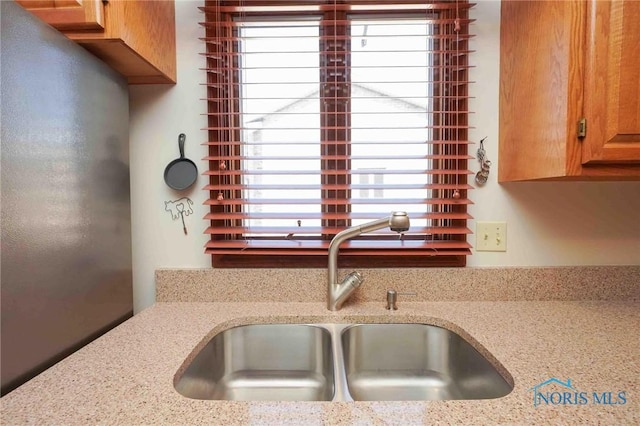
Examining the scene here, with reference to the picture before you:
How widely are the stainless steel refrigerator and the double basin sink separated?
38cm

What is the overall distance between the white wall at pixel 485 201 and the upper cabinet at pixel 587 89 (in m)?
0.24

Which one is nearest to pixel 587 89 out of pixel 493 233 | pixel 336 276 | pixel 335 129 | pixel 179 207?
pixel 493 233

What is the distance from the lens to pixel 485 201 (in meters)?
1.12

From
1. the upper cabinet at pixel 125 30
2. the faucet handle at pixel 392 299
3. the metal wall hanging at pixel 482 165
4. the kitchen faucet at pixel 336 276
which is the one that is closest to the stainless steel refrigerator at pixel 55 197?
the upper cabinet at pixel 125 30

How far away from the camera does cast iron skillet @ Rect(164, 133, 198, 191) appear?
1.11m

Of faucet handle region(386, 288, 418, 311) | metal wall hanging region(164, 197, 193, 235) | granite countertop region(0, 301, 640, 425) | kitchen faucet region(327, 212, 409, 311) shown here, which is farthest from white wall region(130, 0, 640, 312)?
kitchen faucet region(327, 212, 409, 311)

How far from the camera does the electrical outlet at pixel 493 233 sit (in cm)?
113

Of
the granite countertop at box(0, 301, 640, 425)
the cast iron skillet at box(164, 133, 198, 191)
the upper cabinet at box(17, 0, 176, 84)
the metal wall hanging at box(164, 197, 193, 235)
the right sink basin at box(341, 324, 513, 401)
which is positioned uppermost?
the upper cabinet at box(17, 0, 176, 84)

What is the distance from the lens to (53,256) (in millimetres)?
743

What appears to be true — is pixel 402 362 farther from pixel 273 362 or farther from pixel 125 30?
pixel 125 30

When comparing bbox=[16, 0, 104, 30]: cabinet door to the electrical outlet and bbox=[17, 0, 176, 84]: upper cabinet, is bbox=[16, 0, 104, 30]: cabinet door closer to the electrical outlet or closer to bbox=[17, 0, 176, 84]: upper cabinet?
bbox=[17, 0, 176, 84]: upper cabinet

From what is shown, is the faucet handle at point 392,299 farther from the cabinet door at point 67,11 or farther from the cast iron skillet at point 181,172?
the cabinet door at point 67,11

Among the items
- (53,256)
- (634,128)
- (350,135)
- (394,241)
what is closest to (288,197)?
(350,135)

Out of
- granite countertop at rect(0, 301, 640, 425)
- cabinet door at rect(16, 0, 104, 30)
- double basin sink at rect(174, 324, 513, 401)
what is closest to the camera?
granite countertop at rect(0, 301, 640, 425)
